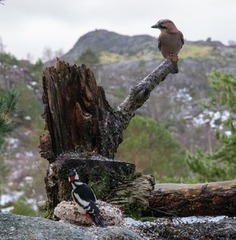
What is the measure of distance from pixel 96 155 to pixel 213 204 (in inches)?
34.7

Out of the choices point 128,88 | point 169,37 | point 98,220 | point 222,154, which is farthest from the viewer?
point 128,88

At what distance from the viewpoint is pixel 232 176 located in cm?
1391

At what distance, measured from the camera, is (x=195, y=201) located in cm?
445

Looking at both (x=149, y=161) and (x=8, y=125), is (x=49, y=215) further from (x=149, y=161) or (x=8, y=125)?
(x=149, y=161)

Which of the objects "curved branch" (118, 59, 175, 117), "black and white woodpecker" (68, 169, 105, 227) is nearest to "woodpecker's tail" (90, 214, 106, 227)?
"black and white woodpecker" (68, 169, 105, 227)

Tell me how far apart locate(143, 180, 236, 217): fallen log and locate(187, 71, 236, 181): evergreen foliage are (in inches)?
377

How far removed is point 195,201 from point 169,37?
1.40 meters

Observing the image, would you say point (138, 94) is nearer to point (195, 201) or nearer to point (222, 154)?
point (195, 201)

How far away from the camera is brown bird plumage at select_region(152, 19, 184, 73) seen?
5090 millimetres

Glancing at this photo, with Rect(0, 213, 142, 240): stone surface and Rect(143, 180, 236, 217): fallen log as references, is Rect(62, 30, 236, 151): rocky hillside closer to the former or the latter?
Rect(143, 180, 236, 217): fallen log

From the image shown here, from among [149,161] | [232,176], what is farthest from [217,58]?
[232,176]

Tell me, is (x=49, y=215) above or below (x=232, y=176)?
below

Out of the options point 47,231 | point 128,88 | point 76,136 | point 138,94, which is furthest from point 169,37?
point 128,88

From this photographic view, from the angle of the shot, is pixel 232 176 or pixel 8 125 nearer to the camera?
pixel 8 125
